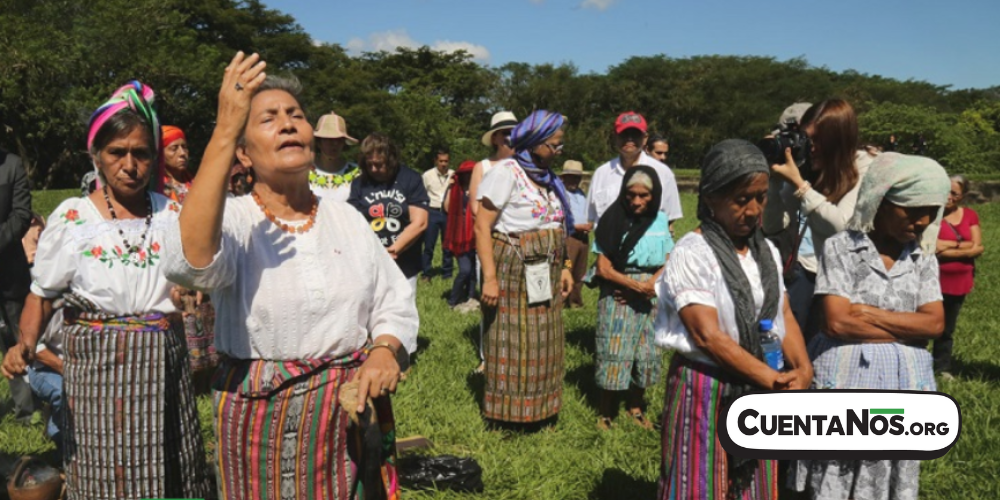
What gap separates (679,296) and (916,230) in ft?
3.63

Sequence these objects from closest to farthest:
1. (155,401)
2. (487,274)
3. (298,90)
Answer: (298,90)
(155,401)
(487,274)

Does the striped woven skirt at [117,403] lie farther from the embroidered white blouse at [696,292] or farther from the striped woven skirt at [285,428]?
the embroidered white blouse at [696,292]

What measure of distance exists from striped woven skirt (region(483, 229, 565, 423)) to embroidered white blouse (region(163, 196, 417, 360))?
2.25 metres


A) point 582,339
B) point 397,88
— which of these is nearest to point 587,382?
point 582,339

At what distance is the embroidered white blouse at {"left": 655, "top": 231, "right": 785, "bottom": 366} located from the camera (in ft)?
7.95

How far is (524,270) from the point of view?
171 inches

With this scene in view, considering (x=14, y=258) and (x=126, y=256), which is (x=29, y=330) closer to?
(x=126, y=256)

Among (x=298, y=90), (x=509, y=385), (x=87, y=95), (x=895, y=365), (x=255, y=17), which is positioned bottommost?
(x=509, y=385)

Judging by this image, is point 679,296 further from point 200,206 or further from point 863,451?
point 200,206

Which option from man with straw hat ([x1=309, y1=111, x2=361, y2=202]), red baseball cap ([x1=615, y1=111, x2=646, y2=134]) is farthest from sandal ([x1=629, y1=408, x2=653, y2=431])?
man with straw hat ([x1=309, y1=111, x2=361, y2=202])

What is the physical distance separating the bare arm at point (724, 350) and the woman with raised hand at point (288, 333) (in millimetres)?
987

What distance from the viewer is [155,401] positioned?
2691 millimetres

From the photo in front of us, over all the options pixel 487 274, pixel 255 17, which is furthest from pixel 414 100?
pixel 487 274

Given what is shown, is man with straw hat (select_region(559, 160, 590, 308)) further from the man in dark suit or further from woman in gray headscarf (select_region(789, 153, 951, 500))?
the man in dark suit
